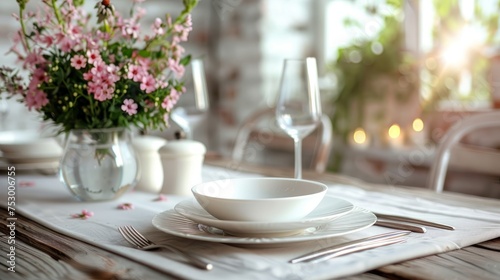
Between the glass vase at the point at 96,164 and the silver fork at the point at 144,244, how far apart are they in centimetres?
25

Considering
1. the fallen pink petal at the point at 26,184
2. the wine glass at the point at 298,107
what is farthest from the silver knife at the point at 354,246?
the fallen pink petal at the point at 26,184

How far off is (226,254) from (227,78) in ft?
7.99

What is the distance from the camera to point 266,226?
2.54ft

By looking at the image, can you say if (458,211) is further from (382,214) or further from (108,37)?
(108,37)

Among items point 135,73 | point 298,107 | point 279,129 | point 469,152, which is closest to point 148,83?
point 135,73

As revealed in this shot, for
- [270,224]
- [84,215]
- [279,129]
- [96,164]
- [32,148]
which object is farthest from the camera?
[32,148]

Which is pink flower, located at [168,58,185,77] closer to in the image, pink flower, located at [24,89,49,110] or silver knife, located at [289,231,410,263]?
pink flower, located at [24,89,49,110]

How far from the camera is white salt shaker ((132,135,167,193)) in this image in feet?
4.24

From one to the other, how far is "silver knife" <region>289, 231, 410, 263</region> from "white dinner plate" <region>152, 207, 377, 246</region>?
2 centimetres

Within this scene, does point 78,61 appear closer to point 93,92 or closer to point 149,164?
point 93,92

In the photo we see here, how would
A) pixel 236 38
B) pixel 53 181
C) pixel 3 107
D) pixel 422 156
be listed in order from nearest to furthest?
pixel 53 181 < pixel 3 107 < pixel 422 156 < pixel 236 38

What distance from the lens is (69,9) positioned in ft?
3.75

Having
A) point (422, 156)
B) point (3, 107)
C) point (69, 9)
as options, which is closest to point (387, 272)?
point (69, 9)

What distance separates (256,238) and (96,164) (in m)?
0.45
